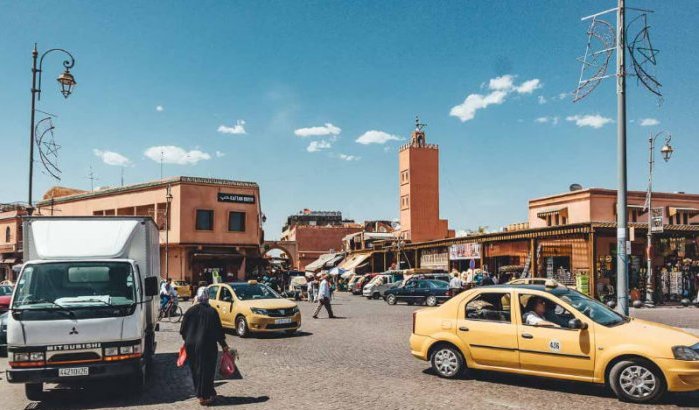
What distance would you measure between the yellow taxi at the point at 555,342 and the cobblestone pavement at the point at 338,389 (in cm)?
32

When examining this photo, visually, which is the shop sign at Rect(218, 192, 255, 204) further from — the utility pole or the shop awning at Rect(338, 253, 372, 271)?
the utility pole

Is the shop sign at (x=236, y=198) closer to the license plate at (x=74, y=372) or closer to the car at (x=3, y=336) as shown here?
the car at (x=3, y=336)

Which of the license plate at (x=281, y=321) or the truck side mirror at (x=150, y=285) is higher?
the truck side mirror at (x=150, y=285)

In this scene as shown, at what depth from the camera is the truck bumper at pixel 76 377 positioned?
26.0 feet

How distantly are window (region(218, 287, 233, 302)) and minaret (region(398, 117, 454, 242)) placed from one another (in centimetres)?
4859

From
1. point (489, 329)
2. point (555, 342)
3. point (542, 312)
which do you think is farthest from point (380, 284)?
point (555, 342)

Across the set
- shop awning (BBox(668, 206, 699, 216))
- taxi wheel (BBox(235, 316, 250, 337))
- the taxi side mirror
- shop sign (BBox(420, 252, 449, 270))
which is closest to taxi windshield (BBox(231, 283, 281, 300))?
taxi wheel (BBox(235, 316, 250, 337))

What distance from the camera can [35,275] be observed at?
28.7 ft

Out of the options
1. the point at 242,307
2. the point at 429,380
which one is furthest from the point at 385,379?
the point at 242,307

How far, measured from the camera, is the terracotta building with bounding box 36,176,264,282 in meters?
44.7

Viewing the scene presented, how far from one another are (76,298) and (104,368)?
1225 mm

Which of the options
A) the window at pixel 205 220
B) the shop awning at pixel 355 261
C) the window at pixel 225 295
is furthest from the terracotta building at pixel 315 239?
the window at pixel 225 295

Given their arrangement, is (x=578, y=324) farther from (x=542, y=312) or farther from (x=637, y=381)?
(x=637, y=381)

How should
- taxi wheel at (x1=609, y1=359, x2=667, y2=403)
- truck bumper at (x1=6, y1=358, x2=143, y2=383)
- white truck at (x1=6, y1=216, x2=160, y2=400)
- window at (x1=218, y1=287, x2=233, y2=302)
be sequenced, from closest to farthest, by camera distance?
taxi wheel at (x1=609, y1=359, x2=667, y2=403)
truck bumper at (x1=6, y1=358, x2=143, y2=383)
white truck at (x1=6, y1=216, x2=160, y2=400)
window at (x1=218, y1=287, x2=233, y2=302)
